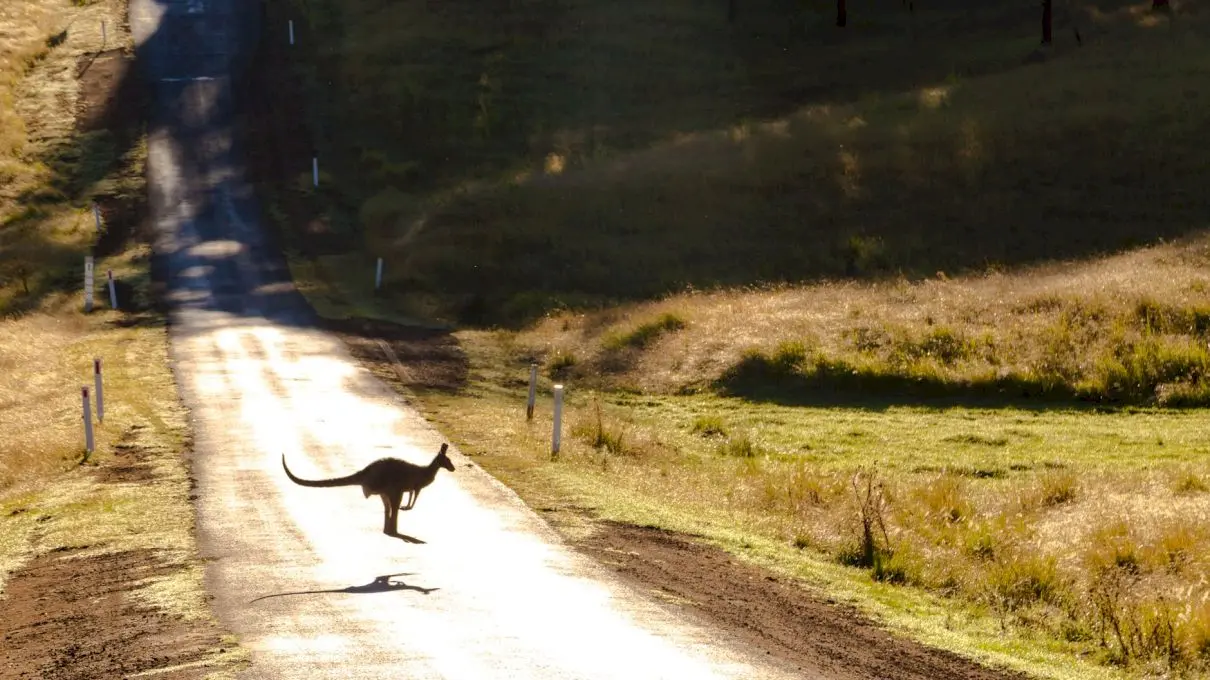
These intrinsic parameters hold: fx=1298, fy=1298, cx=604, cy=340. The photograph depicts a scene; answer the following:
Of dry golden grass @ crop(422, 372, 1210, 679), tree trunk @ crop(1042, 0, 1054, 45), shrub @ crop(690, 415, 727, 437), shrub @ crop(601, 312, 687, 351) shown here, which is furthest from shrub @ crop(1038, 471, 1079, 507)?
tree trunk @ crop(1042, 0, 1054, 45)

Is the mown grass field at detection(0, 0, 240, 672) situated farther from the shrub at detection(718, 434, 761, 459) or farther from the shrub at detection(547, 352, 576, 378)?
the shrub at detection(718, 434, 761, 459)

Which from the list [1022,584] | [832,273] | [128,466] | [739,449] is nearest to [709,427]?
[739,449]

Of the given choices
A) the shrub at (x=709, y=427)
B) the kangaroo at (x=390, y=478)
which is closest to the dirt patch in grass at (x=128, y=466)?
the kangaroo at (x=390, y=478)

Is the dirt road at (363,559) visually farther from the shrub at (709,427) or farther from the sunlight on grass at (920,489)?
the shrub at (709,427)

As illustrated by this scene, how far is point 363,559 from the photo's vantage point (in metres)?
14.0

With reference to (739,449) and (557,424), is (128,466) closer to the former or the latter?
(557,424)

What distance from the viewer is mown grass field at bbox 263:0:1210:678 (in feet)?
52.9

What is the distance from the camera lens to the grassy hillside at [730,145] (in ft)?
130

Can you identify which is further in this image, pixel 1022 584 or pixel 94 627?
pixel 1022 584

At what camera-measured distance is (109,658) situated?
1047 centimetres

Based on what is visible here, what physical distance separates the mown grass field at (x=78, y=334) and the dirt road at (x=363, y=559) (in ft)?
1.91

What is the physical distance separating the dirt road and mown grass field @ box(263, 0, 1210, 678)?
1.79m

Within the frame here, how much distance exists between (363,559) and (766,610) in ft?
14.3

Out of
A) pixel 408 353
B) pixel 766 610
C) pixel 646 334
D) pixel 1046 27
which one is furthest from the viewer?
pixel 1046 27
